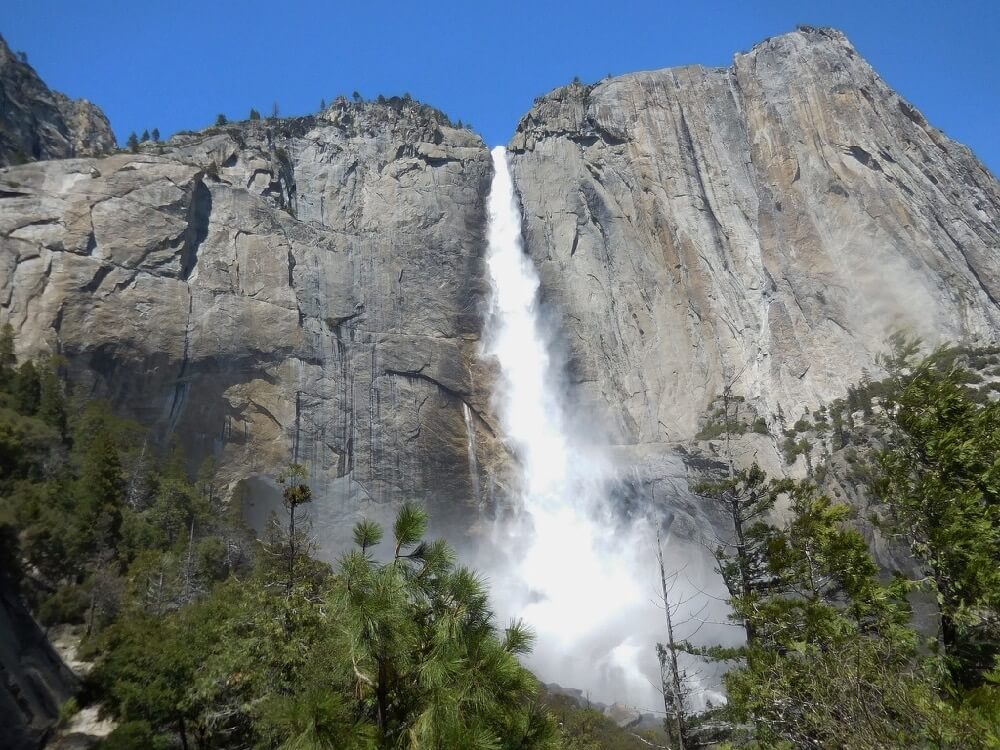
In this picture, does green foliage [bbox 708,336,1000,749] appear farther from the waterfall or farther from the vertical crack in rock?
the vertical crack in rock

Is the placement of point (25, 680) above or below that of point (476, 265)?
below

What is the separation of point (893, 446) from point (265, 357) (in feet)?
121

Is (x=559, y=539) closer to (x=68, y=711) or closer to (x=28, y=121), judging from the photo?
(x=68, y=711)

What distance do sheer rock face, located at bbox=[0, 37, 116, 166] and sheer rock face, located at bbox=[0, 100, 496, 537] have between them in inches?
502

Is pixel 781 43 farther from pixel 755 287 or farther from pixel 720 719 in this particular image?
pixel 720 719

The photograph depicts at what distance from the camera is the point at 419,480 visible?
44.2 metres

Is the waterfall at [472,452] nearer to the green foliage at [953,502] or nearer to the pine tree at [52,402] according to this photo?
the pine tree at [52,402]

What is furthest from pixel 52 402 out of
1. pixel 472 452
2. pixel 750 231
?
pixel 750 231

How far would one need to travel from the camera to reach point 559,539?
46.6 meters

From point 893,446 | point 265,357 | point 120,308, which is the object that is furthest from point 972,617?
point 120,308

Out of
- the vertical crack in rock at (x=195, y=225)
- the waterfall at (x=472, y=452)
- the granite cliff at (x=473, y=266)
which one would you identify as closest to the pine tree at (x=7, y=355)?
the granite cliff at (x=473, y=266)

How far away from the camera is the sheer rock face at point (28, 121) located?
54.1 meters

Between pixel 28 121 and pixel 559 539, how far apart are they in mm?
55724

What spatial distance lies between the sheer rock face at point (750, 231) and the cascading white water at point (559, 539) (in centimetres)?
279
